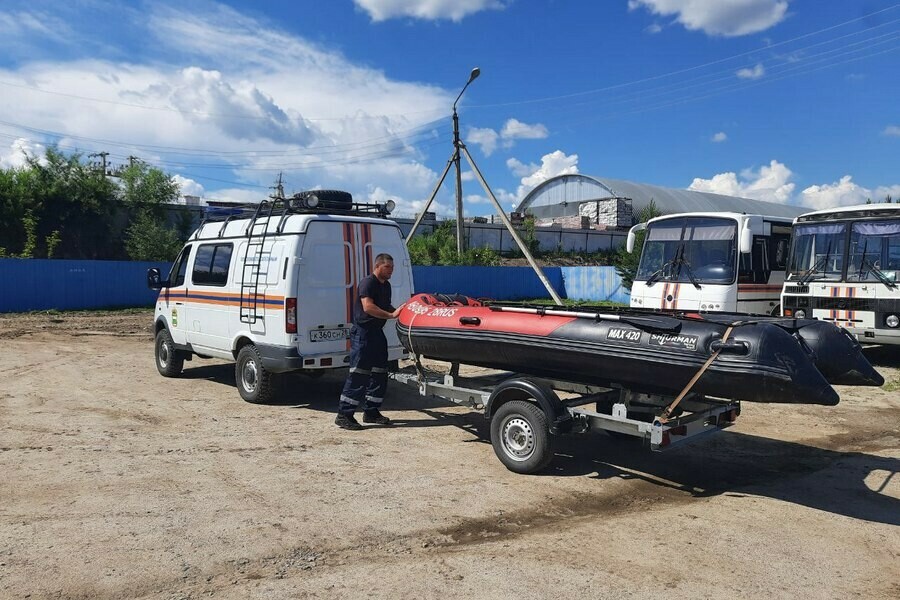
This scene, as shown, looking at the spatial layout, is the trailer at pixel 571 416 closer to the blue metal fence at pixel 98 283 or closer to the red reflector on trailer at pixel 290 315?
the red reflector on trailer at pixel 290 315

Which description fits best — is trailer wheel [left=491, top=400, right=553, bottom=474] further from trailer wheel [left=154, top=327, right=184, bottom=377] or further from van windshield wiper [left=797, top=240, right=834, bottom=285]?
van windshield wiper [left=797, top=240, right=834, bottom=285]

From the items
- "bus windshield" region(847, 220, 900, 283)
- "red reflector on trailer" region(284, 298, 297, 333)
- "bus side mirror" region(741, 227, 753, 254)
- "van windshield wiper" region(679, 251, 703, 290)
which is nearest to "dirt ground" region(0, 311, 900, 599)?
"red reflector on trailer" region(284, 298, 297, 333)

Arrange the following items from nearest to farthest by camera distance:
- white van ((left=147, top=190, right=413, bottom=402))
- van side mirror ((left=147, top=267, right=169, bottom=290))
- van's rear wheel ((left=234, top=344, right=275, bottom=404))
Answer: white van ((left=147, top=190, right=413, bottom=402)) < van's rear wheel ((left=234, top=344, right=275, bottom=404)) < van side mirror ((left=147, top=267, right=169, bottom=290))

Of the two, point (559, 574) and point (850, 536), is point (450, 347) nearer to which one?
point (559, 574)

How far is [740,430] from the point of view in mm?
7582

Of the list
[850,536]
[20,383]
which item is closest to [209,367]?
[20,383]

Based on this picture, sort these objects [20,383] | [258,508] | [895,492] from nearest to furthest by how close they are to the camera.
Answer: [258,508]
[895,492]
[20,383]

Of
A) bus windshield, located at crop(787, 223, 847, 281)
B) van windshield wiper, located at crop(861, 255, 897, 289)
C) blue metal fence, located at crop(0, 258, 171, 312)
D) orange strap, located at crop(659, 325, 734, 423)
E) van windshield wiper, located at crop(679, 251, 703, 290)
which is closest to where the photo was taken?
orange strap, located at crop(659, 325, 734, 423)

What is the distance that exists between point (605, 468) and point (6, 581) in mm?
4613

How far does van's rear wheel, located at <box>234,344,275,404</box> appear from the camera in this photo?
8.30 meters

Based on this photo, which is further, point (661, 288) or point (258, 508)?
point (661, 288)

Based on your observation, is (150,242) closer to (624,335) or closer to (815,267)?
(815,267)

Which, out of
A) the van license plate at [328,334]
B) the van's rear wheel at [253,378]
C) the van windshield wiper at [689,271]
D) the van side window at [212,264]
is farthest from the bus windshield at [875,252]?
the van side window at [212,264]

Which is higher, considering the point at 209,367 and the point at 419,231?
the point at 419,231
